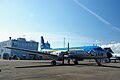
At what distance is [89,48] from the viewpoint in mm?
37250

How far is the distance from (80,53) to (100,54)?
4322 mm

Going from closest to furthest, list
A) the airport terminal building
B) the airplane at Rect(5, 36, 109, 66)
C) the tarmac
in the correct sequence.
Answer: the tarmac, the airplane at Rect(5, 36, 109, 66), the airport terminal building

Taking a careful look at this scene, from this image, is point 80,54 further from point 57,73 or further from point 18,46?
point 18,46

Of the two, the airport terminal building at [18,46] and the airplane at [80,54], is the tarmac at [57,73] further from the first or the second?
the airport terminal building at [18,46]

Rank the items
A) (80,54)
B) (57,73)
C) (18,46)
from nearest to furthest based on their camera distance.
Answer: (57,73) < (80,54) < (18,46)

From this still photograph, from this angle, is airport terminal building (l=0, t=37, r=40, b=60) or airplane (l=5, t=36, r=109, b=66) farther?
airport terminal building (l=0, t=37, r=40, b=60)

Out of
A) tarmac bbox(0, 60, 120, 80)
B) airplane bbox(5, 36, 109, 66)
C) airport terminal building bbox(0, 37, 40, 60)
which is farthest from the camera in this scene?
airport terminal building bbox(0, 37, 40, 60)

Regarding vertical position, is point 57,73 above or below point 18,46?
below

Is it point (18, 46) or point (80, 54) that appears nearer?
point (80, 54)

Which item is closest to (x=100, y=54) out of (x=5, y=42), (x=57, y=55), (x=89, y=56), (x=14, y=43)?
(x=89, y=56)

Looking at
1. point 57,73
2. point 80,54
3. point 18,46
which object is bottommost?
point 57,73

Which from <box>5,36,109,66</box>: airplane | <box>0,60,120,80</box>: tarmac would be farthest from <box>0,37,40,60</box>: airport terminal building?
<box>0,60,120,80</box>: tarmac

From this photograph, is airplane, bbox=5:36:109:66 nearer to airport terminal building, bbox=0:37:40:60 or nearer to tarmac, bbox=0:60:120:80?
tarmac, bbox=0:60:120:80

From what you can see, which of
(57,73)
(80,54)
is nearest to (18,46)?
(80,54)
